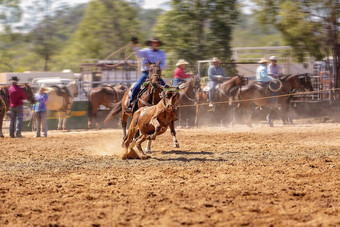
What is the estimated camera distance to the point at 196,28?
29.8 meters

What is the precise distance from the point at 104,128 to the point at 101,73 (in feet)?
34.9

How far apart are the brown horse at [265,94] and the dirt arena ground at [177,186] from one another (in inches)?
303

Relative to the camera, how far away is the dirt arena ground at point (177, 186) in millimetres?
6629

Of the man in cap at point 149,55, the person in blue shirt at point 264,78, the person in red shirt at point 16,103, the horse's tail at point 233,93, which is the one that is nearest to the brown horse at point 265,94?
the horse's tail at point 233,93

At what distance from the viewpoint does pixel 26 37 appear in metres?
59.7

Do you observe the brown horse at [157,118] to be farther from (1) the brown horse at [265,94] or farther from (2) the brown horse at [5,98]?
(1) the brown horse at [265,94]

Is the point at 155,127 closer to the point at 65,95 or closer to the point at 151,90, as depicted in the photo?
the point at 151,90

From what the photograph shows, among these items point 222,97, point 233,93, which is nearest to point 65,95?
point 222,97

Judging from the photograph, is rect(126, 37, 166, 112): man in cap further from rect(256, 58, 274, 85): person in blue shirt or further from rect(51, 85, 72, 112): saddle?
rect(51, 85, 72, 112): saddle

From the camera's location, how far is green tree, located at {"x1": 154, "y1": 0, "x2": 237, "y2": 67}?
29.8 m

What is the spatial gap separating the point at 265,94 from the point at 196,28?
879cm

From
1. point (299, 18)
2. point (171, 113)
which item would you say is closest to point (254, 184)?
point (171, 113)

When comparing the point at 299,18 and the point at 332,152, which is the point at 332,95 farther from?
the point at 332,152

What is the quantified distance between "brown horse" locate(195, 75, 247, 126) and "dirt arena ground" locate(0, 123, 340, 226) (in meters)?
7.98
